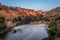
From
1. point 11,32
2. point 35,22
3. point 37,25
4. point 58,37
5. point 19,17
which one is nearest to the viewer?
point 58,37

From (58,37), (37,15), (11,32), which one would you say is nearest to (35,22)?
(37,15)

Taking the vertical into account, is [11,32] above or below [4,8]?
below

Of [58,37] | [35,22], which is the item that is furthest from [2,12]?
[58,37]

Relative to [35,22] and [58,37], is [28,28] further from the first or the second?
[58,37]

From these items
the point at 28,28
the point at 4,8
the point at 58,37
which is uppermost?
the point at 4,8

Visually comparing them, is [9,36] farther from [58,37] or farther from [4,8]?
[58,37]

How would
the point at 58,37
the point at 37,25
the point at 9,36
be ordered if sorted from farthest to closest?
the point at 37,25 → the point at 9,36 → the point at 58,37

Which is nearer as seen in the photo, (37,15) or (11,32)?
(11,32)
